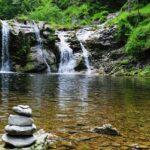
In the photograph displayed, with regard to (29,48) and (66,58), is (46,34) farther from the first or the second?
(66,58)

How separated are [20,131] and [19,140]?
0.24 m

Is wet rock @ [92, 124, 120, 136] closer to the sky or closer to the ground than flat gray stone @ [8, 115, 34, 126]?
closer to the ground

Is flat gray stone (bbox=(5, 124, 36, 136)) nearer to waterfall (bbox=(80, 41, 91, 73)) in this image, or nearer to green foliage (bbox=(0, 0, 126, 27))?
waterfall (bbox=(80, 41, 91, 73))

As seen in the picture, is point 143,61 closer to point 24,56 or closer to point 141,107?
point 24,56

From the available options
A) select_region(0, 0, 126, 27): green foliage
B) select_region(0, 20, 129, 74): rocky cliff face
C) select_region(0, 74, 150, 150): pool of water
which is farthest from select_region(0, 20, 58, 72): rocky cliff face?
select_region(0, 74, 150, 150): pool of water

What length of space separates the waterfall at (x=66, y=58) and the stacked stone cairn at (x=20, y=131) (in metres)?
50.4

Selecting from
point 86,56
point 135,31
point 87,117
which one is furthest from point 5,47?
point 87,117

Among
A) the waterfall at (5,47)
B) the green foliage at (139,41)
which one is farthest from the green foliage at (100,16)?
the waterfall at (5,47)

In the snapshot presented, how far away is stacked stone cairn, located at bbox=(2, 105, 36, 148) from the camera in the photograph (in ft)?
33.6

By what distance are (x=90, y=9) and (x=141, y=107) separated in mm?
72164

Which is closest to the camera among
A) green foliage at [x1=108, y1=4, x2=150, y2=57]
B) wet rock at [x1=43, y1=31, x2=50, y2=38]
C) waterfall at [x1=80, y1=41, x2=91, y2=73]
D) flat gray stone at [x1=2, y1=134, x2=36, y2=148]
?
flat gray stone at [x1=2, y1=134, x2=36, y2=148]

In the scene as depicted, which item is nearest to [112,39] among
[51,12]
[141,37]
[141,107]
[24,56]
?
[141,37]

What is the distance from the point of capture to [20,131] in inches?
405

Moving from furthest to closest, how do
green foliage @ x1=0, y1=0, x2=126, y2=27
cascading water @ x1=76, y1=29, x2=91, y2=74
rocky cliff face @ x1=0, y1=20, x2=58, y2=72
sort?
Answer: green foliage @ x1=0, y1=0, x2=126, y2=27
cascading water @ x1=76, y1=29, x2=91, y2=74
rocky cliff face @ x1=0, y1=20, x2=58, y2=72
